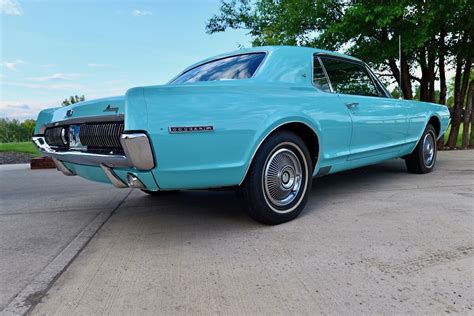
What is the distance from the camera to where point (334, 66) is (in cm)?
368

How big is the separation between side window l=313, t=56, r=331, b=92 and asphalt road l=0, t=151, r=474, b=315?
1.14m

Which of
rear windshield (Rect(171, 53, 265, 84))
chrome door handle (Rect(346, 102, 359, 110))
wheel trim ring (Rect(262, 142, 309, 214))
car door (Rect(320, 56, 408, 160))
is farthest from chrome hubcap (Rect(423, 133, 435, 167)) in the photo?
rear windshield (Rect(171, 53, 265, 84))

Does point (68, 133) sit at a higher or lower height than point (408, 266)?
higher

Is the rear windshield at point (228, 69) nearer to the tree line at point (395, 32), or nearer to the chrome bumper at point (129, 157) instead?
the chrome bumper at point (129, 157)

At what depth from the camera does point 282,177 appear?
2.95m

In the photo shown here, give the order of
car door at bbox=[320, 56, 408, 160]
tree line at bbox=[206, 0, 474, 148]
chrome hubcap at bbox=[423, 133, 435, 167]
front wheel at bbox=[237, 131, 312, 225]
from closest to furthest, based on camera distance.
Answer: front wheel at bbox=[237, 131, 312, 225] < car door at bbox=[320, 56, 408, 160] < chrome hubcap at bbox=[423, 133, 435, 167] < tree line at bbox=[206, 0, 474, 148]

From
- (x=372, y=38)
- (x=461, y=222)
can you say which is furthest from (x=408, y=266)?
(x=372, y=38)

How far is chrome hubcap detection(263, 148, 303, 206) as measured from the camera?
2.86 meters

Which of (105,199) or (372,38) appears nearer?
(105,199)

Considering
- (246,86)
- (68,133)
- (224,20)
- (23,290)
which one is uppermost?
(224,20)

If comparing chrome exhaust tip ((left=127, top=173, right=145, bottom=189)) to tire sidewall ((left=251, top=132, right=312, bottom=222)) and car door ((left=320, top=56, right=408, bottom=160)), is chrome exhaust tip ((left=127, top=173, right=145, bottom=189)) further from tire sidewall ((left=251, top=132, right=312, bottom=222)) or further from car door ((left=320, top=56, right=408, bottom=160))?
car door ((left=320, top=56, right=408, bottom=160))

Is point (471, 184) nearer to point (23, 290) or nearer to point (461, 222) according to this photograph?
point (461, 222)

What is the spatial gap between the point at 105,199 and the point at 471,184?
171 inches

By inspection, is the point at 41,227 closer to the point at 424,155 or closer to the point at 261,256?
the point at 261,256
